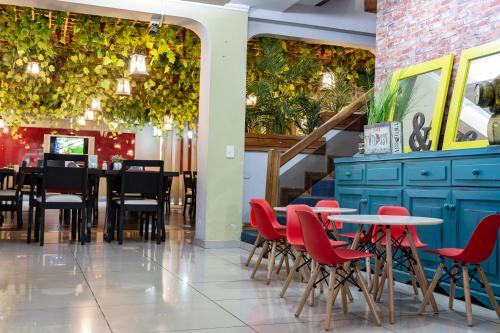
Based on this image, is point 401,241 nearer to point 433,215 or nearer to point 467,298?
point 433,215

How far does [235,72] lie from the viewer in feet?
24.2

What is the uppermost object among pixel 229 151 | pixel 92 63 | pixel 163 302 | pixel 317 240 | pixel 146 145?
pixel 92 63

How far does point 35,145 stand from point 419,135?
17189mm

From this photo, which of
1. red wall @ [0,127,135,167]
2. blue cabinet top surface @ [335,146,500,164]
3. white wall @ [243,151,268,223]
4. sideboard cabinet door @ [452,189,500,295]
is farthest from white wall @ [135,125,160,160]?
sideboard cabinet door @ [452,189,500,295]

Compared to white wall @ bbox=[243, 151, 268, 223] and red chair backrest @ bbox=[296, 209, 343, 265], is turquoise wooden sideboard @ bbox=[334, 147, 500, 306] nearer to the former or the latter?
red chair backrest @ bbox=[296, 209, 343, 265]

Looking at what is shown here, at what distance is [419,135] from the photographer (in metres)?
5.31

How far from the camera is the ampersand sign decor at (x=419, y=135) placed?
5227 millimetres

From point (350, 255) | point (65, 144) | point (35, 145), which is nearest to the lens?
point (350, 255)

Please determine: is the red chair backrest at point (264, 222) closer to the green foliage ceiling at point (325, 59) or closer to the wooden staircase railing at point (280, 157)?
the wooden staircase railing at point (280, 157)

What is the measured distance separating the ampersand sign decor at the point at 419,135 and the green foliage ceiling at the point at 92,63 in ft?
13.8

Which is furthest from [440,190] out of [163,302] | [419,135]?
[163,302]

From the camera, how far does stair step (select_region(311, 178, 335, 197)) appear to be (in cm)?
636

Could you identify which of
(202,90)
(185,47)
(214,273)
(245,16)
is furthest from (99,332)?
(185,47)

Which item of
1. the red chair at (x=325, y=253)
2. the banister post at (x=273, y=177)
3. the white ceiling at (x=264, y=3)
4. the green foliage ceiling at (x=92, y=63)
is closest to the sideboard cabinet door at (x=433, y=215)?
the red chair at (x=325, y=253)
